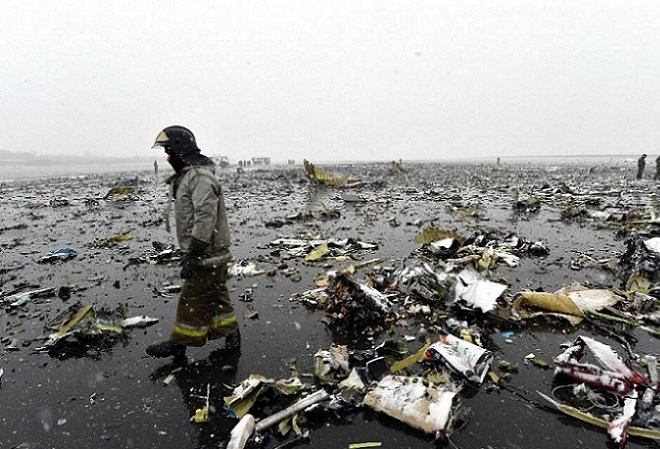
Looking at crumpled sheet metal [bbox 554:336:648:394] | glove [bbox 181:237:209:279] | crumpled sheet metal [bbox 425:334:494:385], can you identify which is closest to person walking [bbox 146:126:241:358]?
glove [bbox 181:237:209:279]

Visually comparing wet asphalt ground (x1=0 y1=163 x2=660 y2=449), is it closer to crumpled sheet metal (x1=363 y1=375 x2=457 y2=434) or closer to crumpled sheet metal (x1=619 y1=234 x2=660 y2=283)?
crumpled sheet metal (x1=363 y1=375 x2=457 y2=434)

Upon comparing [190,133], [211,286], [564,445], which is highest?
[190,133]

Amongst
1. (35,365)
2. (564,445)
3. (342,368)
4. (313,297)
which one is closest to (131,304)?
(35,365)

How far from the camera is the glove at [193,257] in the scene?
332cm

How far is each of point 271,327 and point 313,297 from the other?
0.90m

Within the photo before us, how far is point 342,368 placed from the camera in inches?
135

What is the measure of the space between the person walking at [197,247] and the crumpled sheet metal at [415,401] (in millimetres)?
1642

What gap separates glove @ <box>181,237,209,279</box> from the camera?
3.32m

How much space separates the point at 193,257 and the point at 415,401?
2320 mm

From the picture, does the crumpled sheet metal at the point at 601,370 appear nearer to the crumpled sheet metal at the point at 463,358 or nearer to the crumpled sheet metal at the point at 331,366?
the crumpled sheet metal at the point at 463,358

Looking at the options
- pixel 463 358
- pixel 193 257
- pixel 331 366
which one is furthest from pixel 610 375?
pixel 193 257

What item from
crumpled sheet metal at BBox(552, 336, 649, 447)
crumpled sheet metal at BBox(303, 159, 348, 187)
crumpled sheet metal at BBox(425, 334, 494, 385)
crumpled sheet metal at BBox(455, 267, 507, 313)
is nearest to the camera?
crumpled sheet metal at BBox(552, 336, 649, 447)

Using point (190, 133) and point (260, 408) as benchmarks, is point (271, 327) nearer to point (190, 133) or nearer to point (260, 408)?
point (260, 408)

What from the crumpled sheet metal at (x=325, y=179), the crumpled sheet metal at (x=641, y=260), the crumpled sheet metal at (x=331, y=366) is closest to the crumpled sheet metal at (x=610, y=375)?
the crumpled sheet metal at (x=331, y=366)
